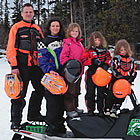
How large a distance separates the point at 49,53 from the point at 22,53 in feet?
1.61

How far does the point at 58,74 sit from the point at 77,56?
561mm

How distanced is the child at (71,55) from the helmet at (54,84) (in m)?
0.22

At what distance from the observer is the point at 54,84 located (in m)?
2.37

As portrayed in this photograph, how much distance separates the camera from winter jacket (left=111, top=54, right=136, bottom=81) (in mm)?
3020

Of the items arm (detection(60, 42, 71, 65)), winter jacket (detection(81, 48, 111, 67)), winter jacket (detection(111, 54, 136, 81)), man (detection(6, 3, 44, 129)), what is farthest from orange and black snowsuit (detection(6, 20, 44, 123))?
winter jacket (detection(111, 54, 136, 81))

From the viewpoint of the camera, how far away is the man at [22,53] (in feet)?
9.19

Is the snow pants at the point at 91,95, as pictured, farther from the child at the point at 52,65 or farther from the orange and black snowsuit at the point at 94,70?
the child at the point at 52,65

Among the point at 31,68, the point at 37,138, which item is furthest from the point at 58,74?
the point at 37,138

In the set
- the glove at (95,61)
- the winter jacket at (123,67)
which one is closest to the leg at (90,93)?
the glove at (95,61)

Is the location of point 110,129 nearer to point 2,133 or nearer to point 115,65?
point 115,65

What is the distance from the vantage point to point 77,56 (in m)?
2.96

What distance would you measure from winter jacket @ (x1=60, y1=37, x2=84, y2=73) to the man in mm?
503

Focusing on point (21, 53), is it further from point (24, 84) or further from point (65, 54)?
point (65, 54)

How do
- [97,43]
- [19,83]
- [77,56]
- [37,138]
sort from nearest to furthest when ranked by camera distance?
[37,138] < [19,83] < [77,56] < [97,43]
